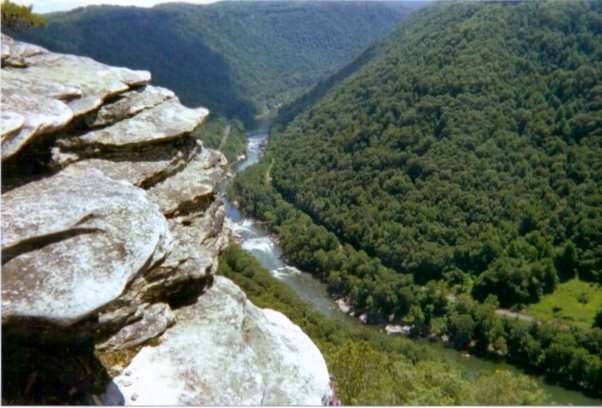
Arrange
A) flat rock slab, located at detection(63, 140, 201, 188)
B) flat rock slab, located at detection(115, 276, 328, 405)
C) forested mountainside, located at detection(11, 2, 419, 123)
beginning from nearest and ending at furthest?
flat rock slab, located at detection(115, 276, 328, 405), flat rock slab, located at detection(63, 140, 201, 188), forested mountainside, located at detection(11, 2, 419, 123)

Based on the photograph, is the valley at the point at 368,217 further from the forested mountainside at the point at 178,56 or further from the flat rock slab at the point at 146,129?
Result: the forested mountainside at the point at 178,56

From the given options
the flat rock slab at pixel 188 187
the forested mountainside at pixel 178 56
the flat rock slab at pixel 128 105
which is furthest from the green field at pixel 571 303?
the forested mountainside at pixel 178 56

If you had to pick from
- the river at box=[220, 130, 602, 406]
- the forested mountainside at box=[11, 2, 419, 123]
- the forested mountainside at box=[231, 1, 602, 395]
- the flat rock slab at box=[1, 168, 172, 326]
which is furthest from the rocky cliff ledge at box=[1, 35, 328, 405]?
the forested mountainside at box=[11, 2, 419, 123]

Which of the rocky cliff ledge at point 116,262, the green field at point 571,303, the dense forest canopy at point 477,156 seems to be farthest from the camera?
the dense forest canopy at point 477,156

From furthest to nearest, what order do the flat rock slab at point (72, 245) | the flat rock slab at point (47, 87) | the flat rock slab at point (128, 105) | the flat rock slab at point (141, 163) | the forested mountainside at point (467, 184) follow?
the forested mountainside at point (467, 184) < the flat rock slab at point (128, 105) < the flat rock slab at point (141, 163) < the flat rock slab at point (47, 87) < the flat rock slab at point (72, 245)

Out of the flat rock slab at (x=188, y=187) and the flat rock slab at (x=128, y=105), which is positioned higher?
the flat rock slab at (x=128, y=105)

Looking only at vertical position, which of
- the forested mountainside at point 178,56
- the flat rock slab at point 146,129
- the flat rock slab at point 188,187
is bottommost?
the forested mountainside at point 178,56

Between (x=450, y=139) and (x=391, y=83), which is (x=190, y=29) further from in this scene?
(x=450, y=139)

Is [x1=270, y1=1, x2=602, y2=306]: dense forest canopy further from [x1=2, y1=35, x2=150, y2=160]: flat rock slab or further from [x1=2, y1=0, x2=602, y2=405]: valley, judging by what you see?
[x1=2, y1=35, x2=150, y2=160]: flat rock slab
